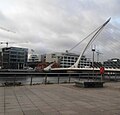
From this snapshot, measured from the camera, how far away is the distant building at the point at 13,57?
519ft

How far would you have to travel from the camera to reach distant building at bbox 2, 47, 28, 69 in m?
158

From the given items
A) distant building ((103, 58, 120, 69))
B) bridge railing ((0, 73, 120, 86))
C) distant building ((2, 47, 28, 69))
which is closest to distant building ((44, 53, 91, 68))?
distant building ((2, 47, 28, 69))

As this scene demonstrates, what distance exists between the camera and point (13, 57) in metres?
163

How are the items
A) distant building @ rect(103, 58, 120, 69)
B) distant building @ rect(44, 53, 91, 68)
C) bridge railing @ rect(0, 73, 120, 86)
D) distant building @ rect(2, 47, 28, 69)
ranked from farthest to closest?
distant building @ rect(44, 53, 91, 68) < distant building @ rect(2, 47, 28, 69) < distant building @ rect(103, 58, 120, 69) < bridge railing @ rect(0, 73, 120, 86)

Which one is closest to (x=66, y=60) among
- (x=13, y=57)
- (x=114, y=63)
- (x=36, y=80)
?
(x=13, y=57)

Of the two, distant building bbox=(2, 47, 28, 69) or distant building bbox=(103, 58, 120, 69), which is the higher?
distant building bbox=(2, 47, 28, 69)

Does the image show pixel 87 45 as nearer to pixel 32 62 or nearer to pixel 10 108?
pixel 10 108

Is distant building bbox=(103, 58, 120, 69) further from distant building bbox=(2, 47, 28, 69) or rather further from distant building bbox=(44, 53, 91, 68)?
distant building bbox=(2, 47, 28, 69)

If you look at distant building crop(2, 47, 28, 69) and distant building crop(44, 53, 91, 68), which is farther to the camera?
distant building crop(44, 53, 91, 68)

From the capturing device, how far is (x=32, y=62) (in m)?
195

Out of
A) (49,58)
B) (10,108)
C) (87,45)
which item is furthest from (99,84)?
(49,58)

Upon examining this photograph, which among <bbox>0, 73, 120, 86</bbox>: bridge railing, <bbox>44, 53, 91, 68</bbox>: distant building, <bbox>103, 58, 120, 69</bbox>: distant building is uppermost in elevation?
<bbox>44, 53, 91, 68</bbox>: distant building

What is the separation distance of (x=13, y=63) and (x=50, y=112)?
157047 mm

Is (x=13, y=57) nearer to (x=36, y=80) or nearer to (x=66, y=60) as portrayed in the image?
(x=66, y=60)
